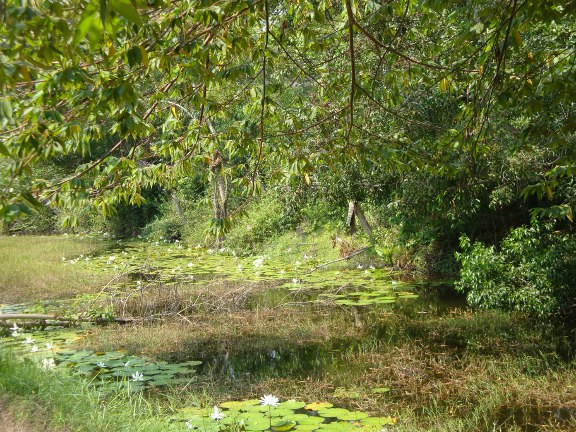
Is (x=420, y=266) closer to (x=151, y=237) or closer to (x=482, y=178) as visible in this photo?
(x=482, y=178)

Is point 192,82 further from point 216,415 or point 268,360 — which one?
point 268,360

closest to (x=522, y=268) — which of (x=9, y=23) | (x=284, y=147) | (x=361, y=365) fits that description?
(x=361, y=365)

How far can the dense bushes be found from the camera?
24.6 ft

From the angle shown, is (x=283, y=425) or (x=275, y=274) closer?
(x=283, y=425)

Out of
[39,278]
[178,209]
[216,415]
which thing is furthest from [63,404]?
[178,209]

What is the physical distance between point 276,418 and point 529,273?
4.35 metres

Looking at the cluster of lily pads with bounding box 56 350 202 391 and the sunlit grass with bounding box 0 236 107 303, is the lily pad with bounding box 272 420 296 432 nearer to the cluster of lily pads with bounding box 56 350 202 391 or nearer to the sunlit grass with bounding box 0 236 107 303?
the cluster of lily pads with bounding box 56 350 202 391

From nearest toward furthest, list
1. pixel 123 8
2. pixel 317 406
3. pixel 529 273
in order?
pixel 123 8
pixel 317 406
pixel 529 273

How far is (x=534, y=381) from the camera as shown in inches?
236

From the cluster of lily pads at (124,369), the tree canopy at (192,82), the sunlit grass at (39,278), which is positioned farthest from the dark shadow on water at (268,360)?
the sunlit grass at (39,278)

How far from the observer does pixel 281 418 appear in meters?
5.14

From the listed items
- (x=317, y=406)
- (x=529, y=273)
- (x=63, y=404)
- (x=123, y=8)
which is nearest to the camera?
(x=123, y=8)

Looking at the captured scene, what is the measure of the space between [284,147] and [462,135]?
1676 mm

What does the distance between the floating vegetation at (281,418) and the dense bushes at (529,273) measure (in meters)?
3.51
